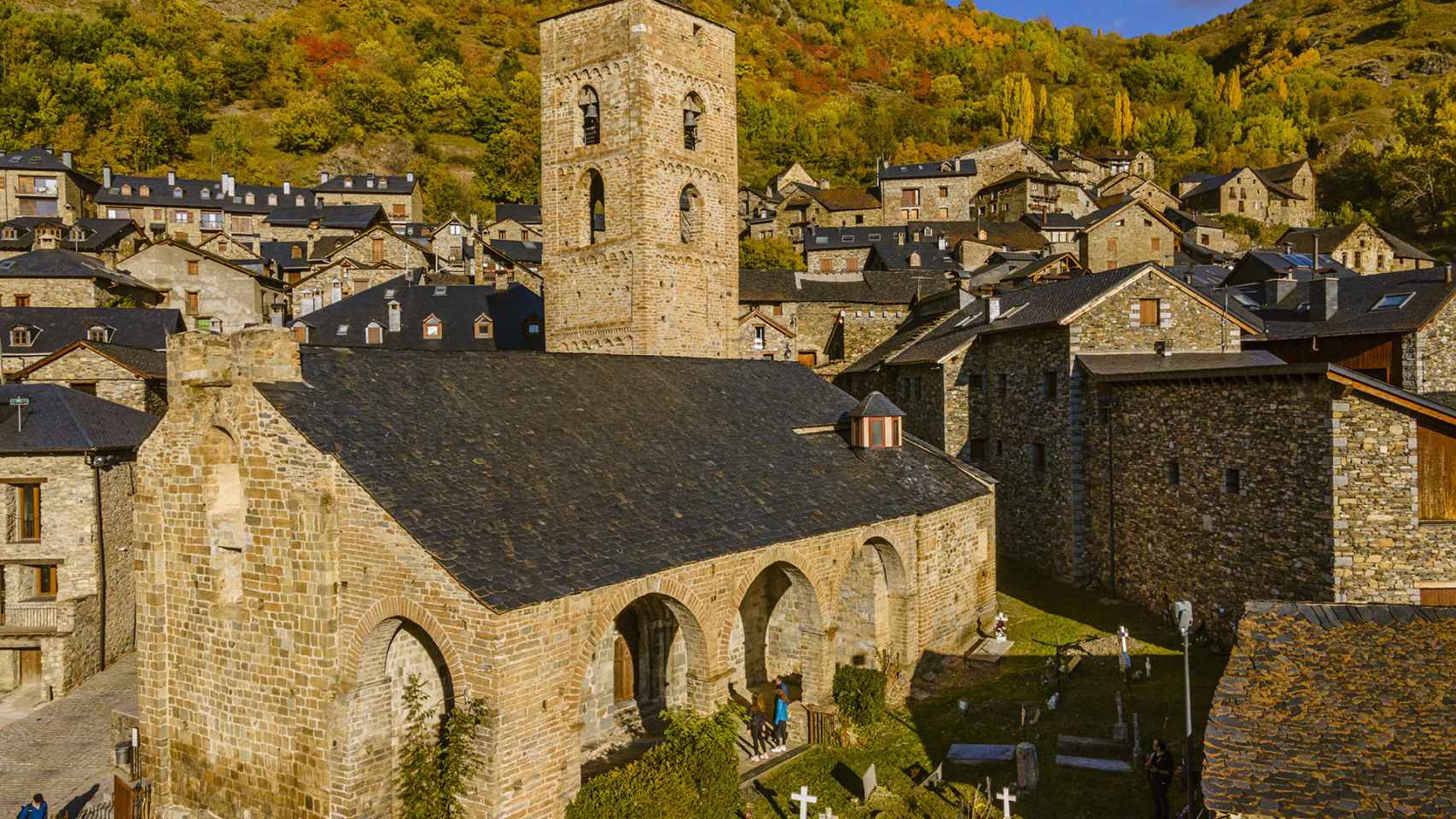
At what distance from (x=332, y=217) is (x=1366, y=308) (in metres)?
65.5

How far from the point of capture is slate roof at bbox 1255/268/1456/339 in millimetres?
26938

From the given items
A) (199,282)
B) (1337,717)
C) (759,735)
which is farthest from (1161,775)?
(199,282)

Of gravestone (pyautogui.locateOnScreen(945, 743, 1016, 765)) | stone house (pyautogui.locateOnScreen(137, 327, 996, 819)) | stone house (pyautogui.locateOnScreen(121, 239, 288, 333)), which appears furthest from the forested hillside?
stone house (pyautogui.locateOnScreen(137, 327, 996, 819))

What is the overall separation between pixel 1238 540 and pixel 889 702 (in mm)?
8341

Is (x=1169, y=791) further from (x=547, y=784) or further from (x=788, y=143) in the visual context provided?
(x=788, y=143)

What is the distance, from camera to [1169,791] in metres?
13.4

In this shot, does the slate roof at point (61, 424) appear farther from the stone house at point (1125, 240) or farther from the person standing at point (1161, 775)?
the stone house at point (1125, 240)

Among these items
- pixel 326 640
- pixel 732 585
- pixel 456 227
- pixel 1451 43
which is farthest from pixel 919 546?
pixel 1451 43

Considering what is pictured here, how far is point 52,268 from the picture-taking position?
140 ft

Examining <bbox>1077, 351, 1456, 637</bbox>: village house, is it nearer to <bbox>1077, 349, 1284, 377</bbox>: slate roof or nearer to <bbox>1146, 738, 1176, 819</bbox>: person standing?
<bbox>1077, 349, 1284, 377</bbox>: slate roof

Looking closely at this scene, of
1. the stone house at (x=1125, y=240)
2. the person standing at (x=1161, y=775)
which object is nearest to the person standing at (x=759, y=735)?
the person standing at (x=1161, y=775)

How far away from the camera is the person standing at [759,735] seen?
15984 mm

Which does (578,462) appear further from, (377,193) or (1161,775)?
(377,193)

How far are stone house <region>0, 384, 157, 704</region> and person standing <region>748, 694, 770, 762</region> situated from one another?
61.2ft
